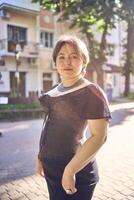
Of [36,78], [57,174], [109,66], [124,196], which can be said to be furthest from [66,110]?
[109,66]

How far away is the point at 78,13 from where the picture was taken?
17.2 meters

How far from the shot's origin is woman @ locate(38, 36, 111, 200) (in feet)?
6.41

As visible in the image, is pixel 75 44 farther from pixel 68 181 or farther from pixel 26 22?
pixel 26 22

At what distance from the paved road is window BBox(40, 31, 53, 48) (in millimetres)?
19027

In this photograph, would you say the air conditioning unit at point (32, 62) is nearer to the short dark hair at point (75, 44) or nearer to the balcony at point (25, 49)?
the balcony at point (25, 49)

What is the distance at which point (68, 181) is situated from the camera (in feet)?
6.44

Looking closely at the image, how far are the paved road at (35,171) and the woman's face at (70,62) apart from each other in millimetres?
2565

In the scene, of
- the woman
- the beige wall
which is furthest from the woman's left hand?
the beige wall

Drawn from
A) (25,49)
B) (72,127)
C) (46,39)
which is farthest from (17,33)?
(72,127)

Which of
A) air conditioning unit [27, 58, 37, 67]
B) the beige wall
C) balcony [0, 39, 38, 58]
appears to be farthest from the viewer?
air conditioning unit [27, 58, 37, 67]

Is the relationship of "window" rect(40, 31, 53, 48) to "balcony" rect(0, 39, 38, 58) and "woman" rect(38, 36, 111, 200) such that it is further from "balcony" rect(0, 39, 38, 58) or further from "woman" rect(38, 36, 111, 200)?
"woman" rect(38, 36, 111, 200)

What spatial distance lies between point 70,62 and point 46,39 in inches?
1047

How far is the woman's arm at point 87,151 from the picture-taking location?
76.0 inches

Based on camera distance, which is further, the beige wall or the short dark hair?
the beige wall
